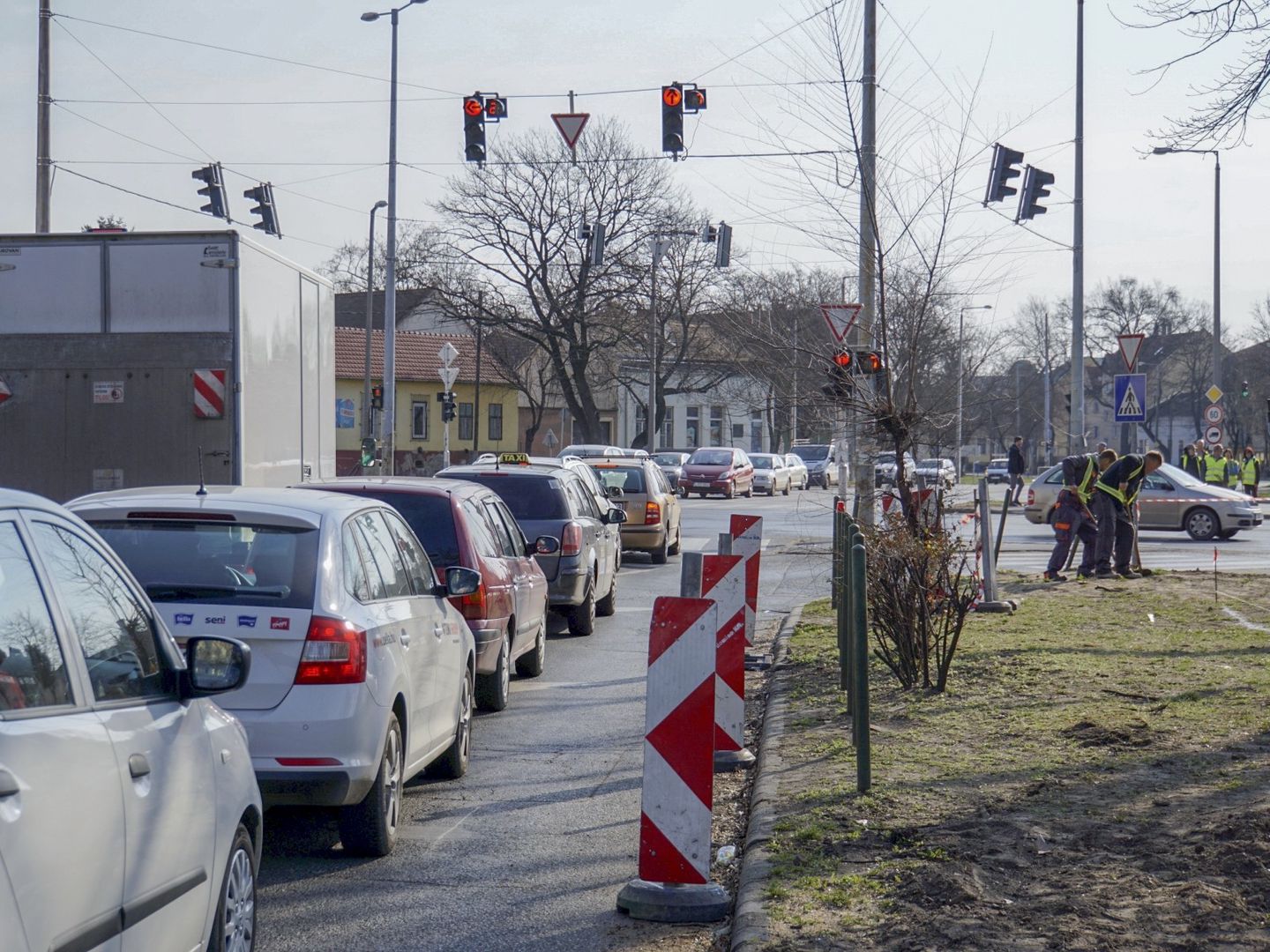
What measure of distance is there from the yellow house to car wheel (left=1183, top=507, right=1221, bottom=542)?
42428mm

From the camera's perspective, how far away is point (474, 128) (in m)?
21.2

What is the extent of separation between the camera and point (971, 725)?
8.69 m

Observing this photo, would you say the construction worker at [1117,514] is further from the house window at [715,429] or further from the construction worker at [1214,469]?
the house window at [715,429]

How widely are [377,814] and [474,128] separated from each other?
53.0ft

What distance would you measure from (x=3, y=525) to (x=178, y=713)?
0.93m

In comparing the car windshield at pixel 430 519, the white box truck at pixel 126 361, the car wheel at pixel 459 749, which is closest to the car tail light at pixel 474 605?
the car windshield at pixel 430 519

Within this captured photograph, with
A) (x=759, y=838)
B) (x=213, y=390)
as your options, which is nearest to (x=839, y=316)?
(x=213, y=390)

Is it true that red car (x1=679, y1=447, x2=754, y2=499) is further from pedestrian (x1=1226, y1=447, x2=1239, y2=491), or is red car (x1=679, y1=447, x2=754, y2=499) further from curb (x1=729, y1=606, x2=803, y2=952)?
curb (x1=729, y1=606, x2=803, y2=952)

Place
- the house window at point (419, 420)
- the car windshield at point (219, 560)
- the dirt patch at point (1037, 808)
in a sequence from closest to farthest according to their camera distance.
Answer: the dirt patch at point (1037, 808)
the car windshield at point (219, 560)
the house window at point (419, 420)

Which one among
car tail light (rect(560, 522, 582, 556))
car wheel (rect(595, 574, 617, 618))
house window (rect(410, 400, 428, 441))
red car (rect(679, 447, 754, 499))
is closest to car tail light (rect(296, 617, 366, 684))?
car tail light (rect(560, 522, 582, 556))

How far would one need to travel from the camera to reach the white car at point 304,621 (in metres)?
6.02

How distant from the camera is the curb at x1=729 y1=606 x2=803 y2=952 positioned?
5129mm

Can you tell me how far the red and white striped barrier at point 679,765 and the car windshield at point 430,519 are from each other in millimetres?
4382

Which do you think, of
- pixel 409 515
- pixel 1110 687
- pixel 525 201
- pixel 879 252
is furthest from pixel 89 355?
pixel 525 201
